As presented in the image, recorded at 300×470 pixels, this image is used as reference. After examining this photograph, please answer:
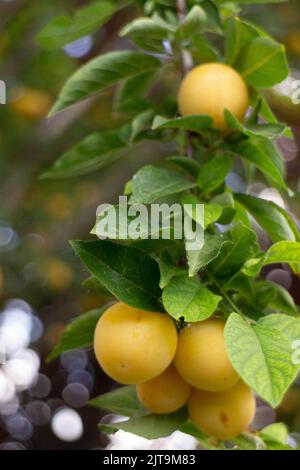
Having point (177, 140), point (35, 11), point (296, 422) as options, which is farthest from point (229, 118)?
point (296, 422)

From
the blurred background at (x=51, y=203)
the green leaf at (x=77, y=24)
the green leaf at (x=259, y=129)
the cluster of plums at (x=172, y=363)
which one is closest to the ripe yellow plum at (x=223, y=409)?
the cluster of plums at (x=172, y=363)

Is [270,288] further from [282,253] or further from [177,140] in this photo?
[177,140]

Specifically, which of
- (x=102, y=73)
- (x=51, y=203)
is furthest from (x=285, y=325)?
(x=51, y=203)

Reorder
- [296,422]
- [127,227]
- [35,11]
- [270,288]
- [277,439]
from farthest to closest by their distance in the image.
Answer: [296,422] → [35,11] → [277,439] → [270,288] → [127,227]

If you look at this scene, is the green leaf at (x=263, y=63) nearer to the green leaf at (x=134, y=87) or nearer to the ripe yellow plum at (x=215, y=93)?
the ripe yellow plum at (x=215, y=93)

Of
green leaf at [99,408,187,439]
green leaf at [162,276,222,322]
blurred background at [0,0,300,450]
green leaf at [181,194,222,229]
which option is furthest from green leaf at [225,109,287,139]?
blurred background at [0,0,300,450]

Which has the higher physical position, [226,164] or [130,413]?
[226,164]

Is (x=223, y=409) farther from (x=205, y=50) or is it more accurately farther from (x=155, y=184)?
(x=205, y=50)
